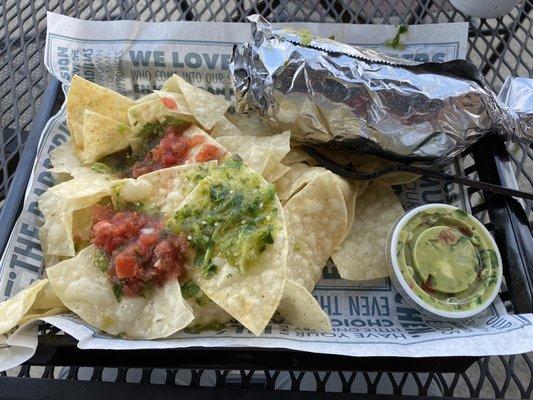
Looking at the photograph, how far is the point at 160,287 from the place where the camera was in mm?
1218

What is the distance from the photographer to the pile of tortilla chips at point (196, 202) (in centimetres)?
115

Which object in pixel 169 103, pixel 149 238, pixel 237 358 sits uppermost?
pixel 169 103

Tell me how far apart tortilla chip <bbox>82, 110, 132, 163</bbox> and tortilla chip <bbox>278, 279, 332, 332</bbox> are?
0.65 metres

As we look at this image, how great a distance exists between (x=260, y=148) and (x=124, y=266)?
A: 0.45m

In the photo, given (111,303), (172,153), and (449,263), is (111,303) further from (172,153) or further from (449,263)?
(449,263)

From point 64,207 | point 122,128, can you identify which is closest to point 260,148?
point 122,128

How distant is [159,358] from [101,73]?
891 millimetres

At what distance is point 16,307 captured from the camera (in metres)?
1.11

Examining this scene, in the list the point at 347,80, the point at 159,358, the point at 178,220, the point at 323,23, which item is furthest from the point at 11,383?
the point at 323,23

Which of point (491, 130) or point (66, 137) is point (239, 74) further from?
point (491, 130)

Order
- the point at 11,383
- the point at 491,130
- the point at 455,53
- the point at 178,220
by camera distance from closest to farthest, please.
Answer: the point at 11,383
the point at 178,220
the point at 491,130
the point at 455,53

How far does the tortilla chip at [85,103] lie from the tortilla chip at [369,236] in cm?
71

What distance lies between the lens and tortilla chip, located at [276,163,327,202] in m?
1.38

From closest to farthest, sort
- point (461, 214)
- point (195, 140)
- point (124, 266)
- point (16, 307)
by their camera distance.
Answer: point (16, 307) → point (124, 266) → point (461, 214) → point (195, 140)
